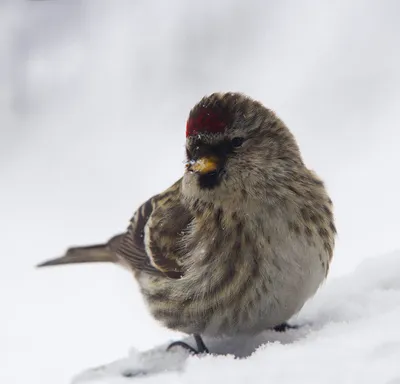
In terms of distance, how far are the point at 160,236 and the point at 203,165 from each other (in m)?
0.40

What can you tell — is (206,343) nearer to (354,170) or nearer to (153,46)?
(354,170)

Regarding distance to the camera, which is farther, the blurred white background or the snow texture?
the blurred white background

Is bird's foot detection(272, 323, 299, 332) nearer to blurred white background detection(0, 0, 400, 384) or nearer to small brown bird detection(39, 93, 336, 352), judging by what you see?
small brown bird detection(39, 93, 336, 352)

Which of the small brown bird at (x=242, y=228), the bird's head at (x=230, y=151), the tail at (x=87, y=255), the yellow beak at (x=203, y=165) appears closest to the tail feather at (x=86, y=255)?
the tail at (x=87, y=255)

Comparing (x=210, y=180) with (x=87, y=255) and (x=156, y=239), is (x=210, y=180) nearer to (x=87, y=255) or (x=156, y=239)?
(x=156, y=239)

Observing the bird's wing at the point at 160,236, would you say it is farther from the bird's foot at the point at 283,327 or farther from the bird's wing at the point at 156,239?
the bird's foot at the point at 283,327

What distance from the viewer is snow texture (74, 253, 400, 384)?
1.64m

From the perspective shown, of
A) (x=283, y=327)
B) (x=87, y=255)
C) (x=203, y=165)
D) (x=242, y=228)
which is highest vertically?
(x=87, y=255)

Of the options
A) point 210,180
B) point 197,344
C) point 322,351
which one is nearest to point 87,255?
point 197,344

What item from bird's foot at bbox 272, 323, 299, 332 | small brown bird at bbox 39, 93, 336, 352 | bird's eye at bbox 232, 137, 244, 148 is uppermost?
bird's eye at bbox 232, 137, 244, 148

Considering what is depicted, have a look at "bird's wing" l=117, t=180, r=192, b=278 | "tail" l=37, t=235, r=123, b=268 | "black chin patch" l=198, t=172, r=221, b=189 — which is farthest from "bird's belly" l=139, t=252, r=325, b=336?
"tail" l=37, t=235, r=123, b=268

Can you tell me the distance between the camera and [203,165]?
2221 mm

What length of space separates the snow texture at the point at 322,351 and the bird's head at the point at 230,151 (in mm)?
369

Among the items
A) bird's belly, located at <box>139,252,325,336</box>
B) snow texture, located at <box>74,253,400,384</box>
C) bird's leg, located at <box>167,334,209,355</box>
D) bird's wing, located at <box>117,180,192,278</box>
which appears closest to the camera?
snow texture, located at <box>74,253,400,384</box>
